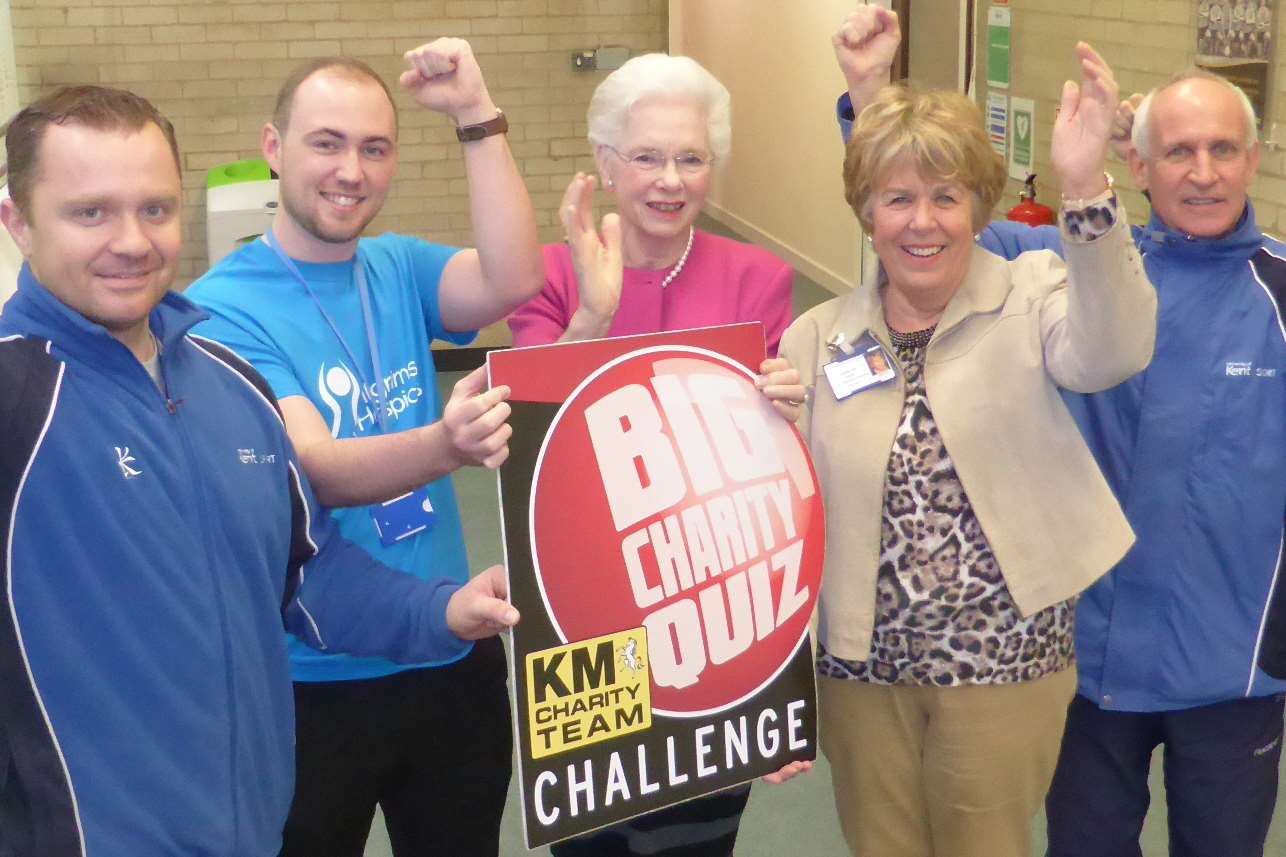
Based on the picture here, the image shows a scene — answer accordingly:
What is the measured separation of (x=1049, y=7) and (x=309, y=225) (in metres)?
4.76

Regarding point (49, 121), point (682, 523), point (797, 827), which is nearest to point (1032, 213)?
point (797, 827)

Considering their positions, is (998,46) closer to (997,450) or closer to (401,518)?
(997,450)

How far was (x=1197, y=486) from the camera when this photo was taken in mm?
2137

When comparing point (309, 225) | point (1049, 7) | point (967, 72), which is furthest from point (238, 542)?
point (967, 72)

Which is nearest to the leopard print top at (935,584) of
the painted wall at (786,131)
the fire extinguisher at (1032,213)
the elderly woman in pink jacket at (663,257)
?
the elderly woman in pink jacket at (663,257)

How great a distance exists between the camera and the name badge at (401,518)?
196 cm

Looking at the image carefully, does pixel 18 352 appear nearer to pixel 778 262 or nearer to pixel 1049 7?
pixel 778 262

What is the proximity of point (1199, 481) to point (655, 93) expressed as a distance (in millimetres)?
1045

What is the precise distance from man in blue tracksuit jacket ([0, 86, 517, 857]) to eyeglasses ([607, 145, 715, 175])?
755mm

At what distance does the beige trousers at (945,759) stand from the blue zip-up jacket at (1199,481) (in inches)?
8.6

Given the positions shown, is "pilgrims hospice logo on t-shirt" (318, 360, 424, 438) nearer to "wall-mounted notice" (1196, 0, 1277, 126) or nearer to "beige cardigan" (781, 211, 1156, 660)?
"beige cardigan" (781, 211, 1156, 660)

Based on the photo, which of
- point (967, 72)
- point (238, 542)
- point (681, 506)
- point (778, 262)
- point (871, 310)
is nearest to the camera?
point (238, 542)

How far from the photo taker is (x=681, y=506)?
188 centimetres

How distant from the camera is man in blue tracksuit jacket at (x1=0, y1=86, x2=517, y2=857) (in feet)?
4.52
